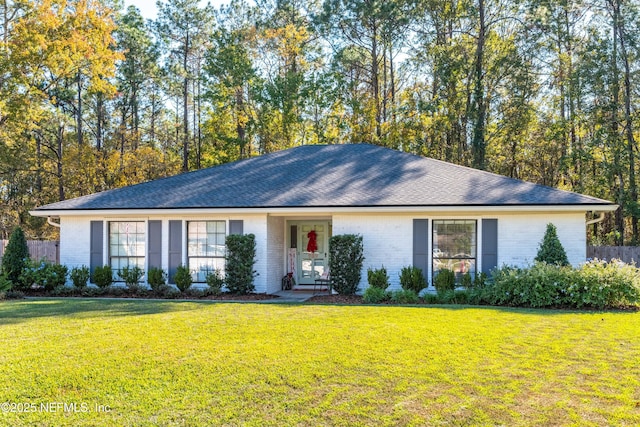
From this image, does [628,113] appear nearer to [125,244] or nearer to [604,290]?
[604,290]

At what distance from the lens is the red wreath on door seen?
50.9 ft

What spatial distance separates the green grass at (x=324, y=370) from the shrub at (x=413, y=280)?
12.7 ft

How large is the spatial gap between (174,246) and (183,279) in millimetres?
1219

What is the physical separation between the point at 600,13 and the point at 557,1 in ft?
6.67

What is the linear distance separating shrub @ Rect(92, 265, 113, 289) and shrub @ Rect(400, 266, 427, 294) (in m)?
7.86

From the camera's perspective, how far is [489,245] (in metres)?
12.9

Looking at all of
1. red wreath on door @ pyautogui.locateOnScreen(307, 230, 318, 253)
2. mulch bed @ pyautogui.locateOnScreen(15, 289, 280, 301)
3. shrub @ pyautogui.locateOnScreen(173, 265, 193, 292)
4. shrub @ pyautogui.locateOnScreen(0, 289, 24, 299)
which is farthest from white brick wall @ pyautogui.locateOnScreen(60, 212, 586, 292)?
shrub @ pyautogui.locateOnScreen(0, 289, 24, 299)

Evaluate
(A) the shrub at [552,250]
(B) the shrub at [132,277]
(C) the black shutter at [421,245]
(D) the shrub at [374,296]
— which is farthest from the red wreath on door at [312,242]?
(A) the shrub at [552,250]

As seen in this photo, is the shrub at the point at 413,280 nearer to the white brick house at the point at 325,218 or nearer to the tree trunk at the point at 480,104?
the white brick house at the point at 325,218

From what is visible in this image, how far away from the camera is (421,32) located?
27812 millimetres

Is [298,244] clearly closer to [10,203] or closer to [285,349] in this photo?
[285,349]

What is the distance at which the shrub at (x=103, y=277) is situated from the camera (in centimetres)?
1397

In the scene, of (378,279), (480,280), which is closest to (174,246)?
(378,279)

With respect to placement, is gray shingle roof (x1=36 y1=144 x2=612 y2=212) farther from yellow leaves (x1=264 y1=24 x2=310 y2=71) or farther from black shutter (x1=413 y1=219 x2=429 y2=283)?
yellow leaves (x1=264 y1=24 x2=310 y2=71)
